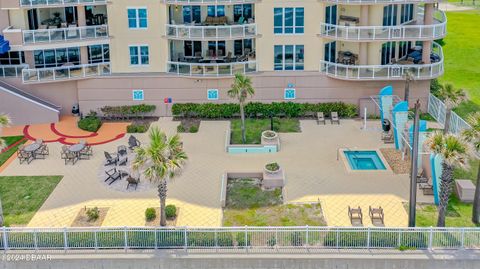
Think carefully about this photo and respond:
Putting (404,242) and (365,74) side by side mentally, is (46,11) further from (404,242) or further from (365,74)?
(404,242)

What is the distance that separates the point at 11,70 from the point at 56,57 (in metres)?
3.02

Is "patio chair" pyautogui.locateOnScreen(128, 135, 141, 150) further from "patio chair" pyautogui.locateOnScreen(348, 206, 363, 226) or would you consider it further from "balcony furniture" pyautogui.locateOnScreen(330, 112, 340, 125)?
"patio chair" pyautogui.locateOnScreen(348, 206, 363, 226)

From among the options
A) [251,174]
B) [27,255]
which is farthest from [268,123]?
[27,255]

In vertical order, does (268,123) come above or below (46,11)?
below

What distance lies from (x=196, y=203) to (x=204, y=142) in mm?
8283

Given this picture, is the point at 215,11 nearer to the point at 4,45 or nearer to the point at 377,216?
the point at 4,45

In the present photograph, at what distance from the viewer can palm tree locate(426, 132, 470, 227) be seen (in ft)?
84.4

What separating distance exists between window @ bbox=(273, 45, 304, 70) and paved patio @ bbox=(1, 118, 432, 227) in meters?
5.43

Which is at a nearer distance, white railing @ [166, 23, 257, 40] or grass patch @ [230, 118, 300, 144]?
grass patch @ [230, 118, 300, 144]

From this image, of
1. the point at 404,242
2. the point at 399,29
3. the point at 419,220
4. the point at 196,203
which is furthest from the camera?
the point at 399,29

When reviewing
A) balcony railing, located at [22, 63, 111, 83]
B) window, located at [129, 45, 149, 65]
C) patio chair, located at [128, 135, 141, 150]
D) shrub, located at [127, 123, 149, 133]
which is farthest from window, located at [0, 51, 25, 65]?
patio chair, located at [128, 135, 141, 150]

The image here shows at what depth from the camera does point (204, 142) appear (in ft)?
125

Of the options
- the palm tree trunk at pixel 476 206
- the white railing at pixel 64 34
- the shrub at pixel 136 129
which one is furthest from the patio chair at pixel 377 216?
the white railing at pixel 64 34

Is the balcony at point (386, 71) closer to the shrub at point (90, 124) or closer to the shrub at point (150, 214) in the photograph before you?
the shrub at point (90, 124)
